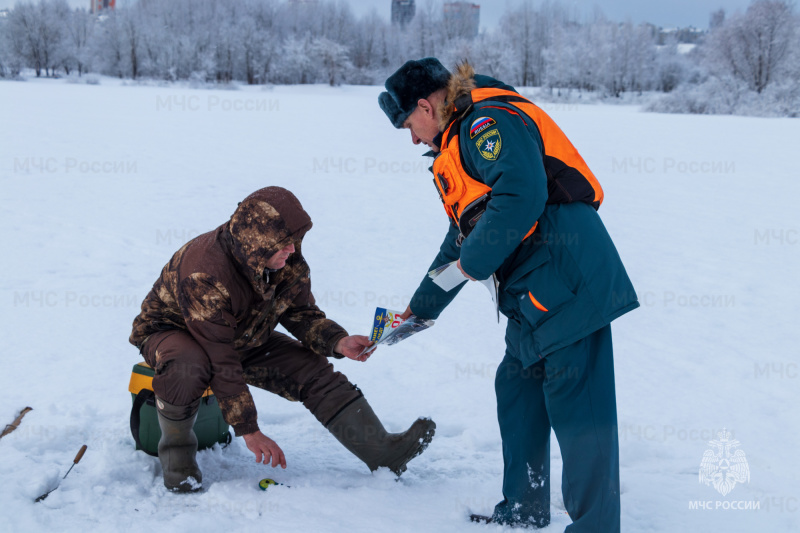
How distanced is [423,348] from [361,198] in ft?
12.4

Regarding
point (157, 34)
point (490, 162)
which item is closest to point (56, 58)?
point (157, 34)

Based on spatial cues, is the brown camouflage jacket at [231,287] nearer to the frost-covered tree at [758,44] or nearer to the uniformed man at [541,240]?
the uniformed man at [541,240]

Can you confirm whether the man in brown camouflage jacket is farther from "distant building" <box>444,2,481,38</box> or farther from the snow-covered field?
"distant building" <box>444,2,481,38</box>

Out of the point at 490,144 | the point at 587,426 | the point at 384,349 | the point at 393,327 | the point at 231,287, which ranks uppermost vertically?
the point at 490,144

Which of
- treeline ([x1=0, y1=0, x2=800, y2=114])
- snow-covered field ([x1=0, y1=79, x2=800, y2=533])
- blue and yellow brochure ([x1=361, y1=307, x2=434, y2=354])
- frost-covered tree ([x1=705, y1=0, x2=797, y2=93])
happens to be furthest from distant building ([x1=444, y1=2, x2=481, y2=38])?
blue and yellow brochure ([x1=361, y1=307, x2=434, y2=354])

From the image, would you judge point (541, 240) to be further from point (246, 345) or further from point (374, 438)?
point (246, 345)

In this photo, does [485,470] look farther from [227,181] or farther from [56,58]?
[56,58]

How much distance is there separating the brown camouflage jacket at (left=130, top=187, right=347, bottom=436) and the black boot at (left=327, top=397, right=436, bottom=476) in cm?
40

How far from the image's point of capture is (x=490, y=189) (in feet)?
6.22

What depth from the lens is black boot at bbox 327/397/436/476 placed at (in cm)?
252

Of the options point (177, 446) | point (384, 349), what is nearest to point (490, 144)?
point (177, 446)

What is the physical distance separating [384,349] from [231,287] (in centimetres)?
176

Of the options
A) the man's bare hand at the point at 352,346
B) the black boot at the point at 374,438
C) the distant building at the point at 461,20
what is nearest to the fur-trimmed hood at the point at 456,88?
the man's bare hand at the point at 352,346

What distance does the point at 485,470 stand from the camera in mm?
2748
